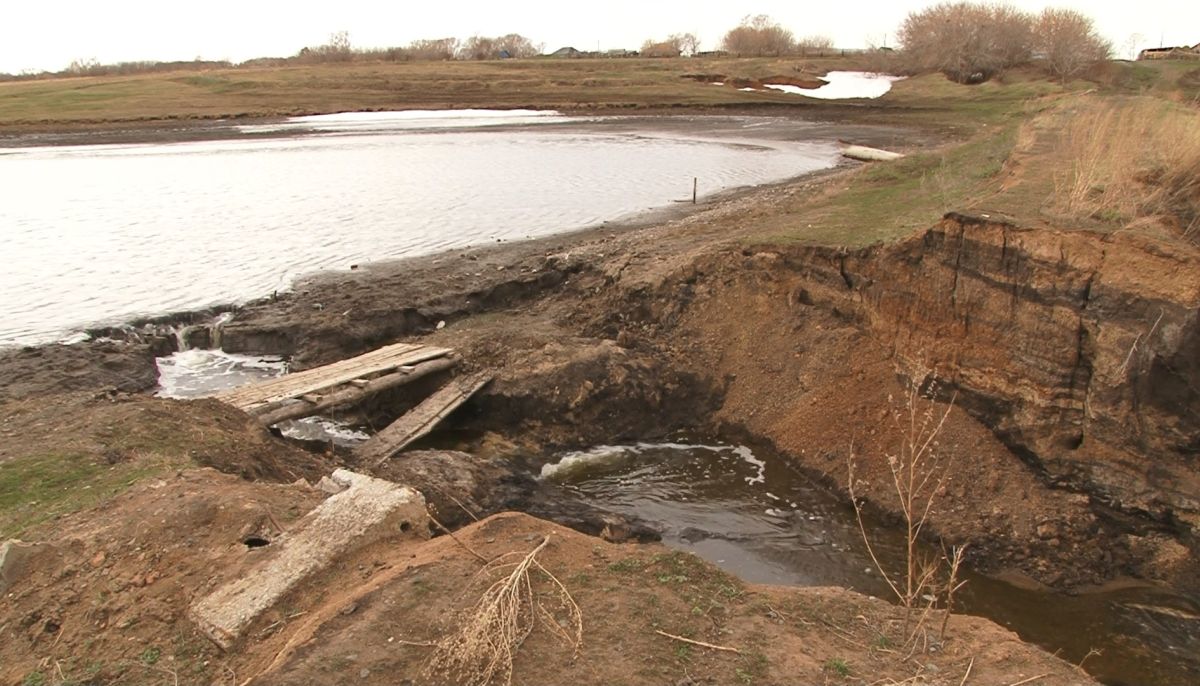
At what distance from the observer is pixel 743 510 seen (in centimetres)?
927

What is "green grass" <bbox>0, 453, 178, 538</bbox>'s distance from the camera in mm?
6453

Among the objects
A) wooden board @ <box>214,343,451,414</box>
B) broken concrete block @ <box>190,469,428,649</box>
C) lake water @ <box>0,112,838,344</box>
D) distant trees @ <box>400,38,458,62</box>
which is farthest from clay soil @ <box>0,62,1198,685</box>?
distant trees @ <box>400,38,458,62</box>

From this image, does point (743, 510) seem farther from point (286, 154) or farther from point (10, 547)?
point (286, 154)

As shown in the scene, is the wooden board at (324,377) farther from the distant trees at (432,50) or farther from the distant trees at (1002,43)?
the distant trees at (432,50)

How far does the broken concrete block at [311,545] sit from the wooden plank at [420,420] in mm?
3132

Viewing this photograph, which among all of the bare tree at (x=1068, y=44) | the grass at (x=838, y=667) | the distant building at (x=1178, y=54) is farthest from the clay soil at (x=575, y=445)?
the bare tree at (x=1068, y=44)

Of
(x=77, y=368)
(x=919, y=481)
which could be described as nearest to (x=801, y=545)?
(x=919, y=481)

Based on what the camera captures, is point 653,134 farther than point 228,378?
Yes

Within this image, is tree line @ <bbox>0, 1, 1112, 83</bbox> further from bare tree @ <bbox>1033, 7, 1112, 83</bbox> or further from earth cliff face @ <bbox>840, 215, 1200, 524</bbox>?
earth cliff face @ <bbox>840, 215, 1200, 524</bbox>

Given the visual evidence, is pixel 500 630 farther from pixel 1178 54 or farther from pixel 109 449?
pixel 1178 54

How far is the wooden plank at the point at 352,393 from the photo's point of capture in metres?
9.98

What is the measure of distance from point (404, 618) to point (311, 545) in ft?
3.91

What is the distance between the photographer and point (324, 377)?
36.3 ft

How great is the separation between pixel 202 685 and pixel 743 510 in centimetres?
613
